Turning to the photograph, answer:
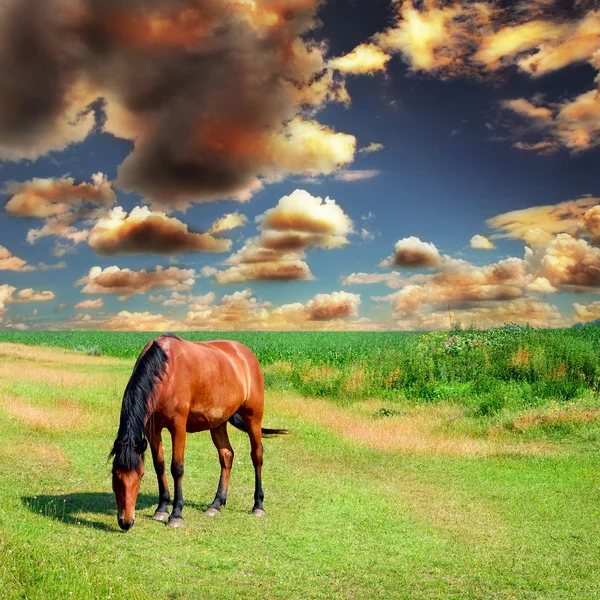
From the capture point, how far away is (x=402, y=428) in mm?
18359

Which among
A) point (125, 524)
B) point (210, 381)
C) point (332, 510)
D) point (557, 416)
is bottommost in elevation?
point (332, 510)

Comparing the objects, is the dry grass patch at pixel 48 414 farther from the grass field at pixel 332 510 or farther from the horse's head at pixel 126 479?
the horse's head at pixel 126 479

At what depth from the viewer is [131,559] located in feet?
23.1

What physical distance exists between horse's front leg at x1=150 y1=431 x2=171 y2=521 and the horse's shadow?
24.6 inches

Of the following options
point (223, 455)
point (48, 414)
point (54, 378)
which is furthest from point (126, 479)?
point (54, 378)

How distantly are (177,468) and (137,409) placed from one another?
1.22 metres

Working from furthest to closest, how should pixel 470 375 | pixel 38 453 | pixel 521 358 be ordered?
pixel 521 358
pixel 470 375
pixel 38 453

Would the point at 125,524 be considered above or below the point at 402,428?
above

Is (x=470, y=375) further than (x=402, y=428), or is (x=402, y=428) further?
(x=470, y=375)

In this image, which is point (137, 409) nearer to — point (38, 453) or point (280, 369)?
point (38, 453)

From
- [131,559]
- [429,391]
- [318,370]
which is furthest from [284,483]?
[318,370]

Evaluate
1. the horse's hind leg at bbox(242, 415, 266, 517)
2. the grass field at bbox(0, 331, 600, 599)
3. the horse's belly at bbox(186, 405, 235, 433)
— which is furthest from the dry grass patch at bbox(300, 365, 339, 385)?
the horse's belly at bbox(186, 405, 235, 433)

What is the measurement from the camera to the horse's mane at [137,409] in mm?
7516

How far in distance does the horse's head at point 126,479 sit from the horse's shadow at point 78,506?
732 millimetres
